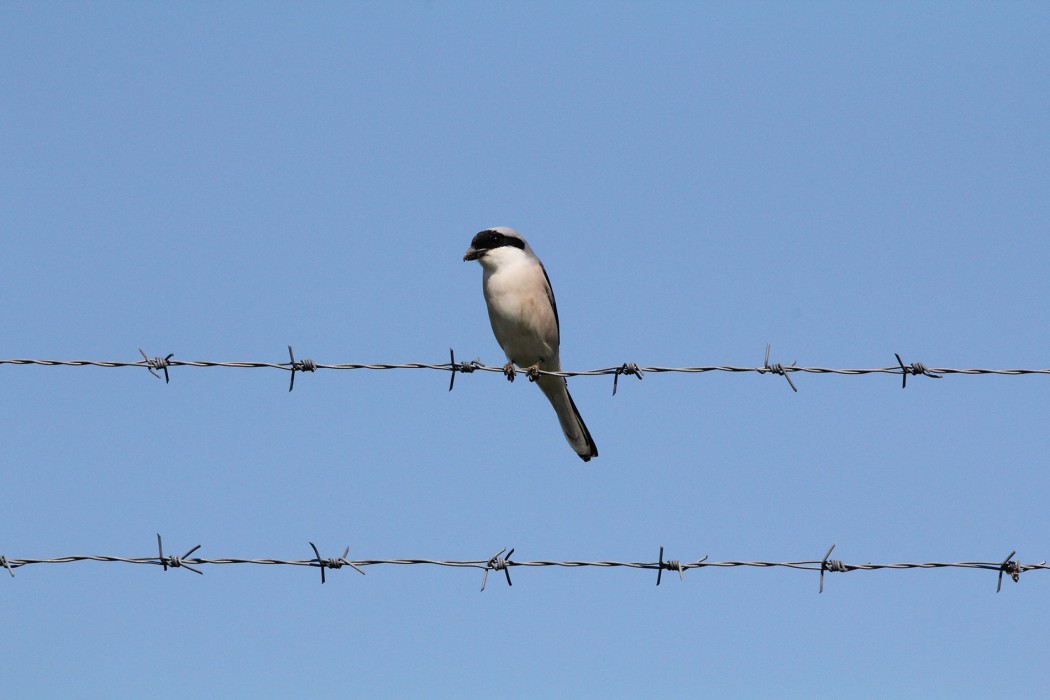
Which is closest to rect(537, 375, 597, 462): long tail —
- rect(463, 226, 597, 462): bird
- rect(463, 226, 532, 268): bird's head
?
rect(463, 226, 597, 462): bird

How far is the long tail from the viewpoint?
7859 mm

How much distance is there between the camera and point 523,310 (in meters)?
7.85

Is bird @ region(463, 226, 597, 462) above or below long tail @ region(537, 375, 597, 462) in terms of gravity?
above

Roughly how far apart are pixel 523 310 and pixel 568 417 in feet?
2.67

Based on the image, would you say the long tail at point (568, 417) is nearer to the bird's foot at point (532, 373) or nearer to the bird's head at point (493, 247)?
the bird's foot at point (532, 373)

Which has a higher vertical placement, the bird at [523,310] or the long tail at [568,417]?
the bird at [523,310]

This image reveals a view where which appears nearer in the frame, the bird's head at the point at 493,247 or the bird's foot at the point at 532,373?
the bird's foot at the point at 532,373

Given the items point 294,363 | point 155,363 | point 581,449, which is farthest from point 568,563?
point 581,449

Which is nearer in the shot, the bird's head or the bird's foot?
the bird's foot

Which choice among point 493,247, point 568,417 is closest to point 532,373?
point 568,417

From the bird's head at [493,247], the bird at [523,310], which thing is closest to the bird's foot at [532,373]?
the bird at [523,310]

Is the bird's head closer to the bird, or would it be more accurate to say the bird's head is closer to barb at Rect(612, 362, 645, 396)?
the bird

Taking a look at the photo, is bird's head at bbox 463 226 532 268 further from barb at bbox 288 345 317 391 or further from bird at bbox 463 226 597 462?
barb at bbox 288 345 317 391

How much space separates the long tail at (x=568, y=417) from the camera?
7.86m
